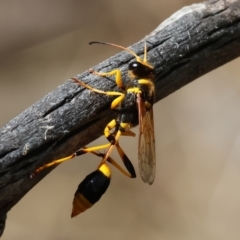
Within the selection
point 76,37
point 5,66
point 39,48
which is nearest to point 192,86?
point 76,37

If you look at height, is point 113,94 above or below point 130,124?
above

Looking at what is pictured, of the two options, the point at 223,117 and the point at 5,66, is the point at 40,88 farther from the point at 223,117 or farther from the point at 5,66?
the point at 223,117

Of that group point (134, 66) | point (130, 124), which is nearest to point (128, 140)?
point (130, 124)

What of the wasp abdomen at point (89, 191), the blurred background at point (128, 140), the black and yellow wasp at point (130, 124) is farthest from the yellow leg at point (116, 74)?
the blurred background at point (128, 140)

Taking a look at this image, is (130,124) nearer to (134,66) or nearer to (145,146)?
(145,146)

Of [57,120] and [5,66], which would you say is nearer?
[57,120]

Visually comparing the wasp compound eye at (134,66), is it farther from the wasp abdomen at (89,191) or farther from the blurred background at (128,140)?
the blurred background at (128,140)

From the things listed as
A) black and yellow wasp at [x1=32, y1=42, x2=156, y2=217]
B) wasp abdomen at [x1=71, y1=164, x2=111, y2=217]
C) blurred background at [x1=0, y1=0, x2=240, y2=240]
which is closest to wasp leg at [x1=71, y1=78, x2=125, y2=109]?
black and yellow wasp at [x1=32, y1=42, x2=156, y2=217]

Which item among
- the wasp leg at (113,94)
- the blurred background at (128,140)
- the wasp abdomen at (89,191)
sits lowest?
the blurred background at (128,140)
